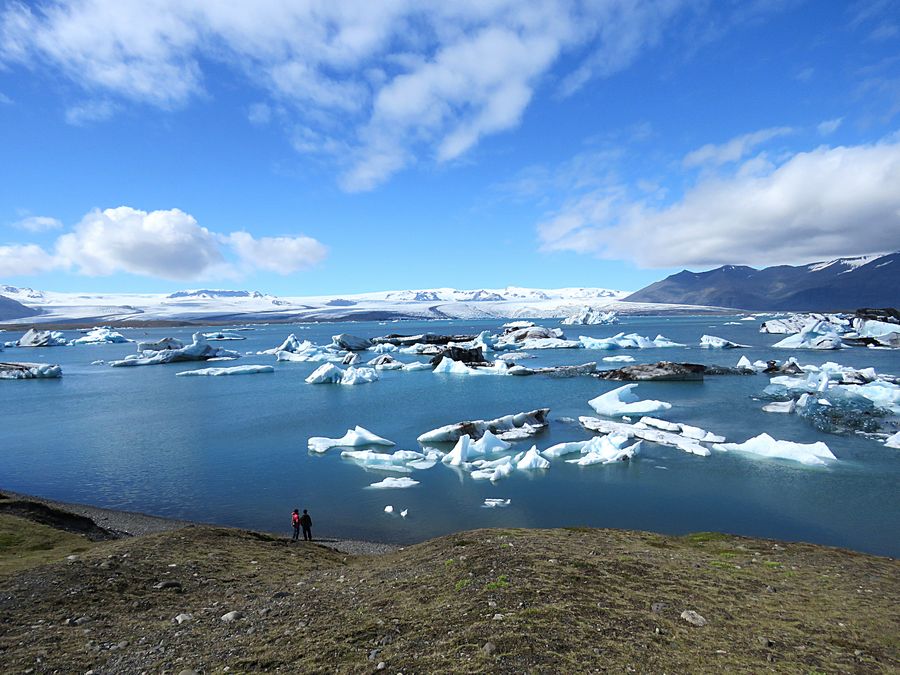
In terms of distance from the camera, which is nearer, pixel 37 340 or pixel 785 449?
pixel 785 449

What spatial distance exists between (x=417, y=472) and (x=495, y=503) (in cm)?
387

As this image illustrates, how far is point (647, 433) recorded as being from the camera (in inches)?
827

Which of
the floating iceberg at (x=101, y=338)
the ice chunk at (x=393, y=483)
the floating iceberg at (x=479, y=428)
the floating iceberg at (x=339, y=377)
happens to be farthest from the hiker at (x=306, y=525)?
the floating iceberg at (x=101, y=338)

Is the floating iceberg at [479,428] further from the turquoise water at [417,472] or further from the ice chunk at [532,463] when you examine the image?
the ice chunk at [532,463]

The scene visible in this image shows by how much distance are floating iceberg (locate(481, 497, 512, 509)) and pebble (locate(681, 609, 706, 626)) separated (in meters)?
8.71

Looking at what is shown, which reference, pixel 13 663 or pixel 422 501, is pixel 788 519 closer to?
pixel 422 501

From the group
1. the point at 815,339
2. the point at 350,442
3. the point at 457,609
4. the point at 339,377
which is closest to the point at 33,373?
the point at 339,377

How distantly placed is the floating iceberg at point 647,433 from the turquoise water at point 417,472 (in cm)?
57

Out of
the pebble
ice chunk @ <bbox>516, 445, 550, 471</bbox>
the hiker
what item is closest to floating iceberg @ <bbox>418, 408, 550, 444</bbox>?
ice chunk @ <bbox>516, 445, 550, 471</bbox>

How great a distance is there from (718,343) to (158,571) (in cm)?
6245

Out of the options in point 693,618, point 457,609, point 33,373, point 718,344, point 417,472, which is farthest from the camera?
point 718,344

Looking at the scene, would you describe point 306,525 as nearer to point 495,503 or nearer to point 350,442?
point 495,503

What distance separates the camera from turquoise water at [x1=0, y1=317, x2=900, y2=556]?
532 inches

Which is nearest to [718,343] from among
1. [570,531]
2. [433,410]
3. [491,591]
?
[433,410]
